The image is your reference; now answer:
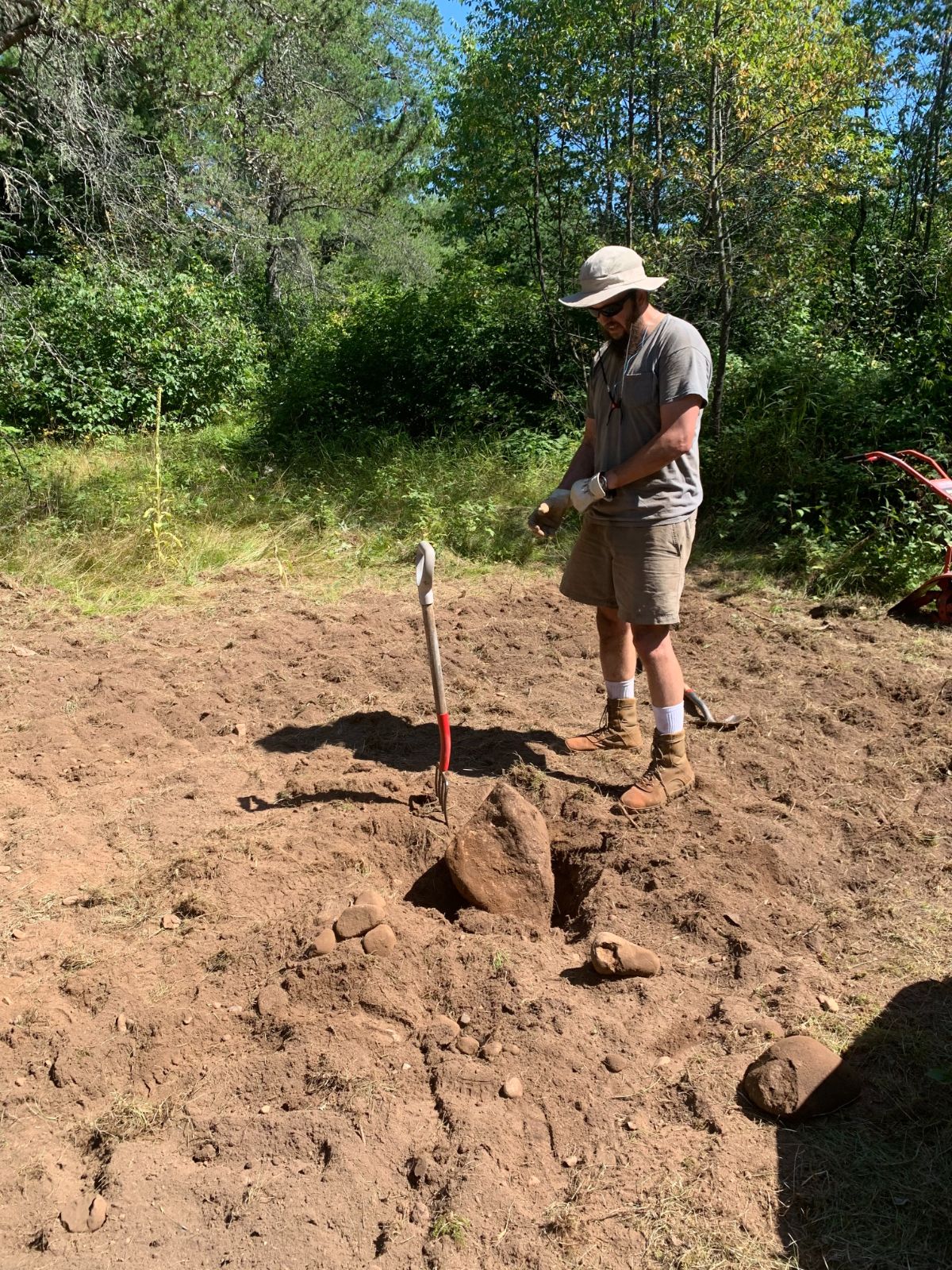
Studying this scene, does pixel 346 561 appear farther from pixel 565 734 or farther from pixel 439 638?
pixel 565 734

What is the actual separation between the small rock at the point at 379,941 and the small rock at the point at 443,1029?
0.26 meters

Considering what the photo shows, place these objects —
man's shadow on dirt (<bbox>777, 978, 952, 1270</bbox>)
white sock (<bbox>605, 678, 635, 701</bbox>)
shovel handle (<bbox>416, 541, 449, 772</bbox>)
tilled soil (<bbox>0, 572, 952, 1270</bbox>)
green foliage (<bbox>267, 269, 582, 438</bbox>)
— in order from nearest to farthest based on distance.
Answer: man's shadow on dirt (<bbox>777, 978, 952, 1270</bbox>)
tilled soil (<bbox>0, 572, 952, 1270</bbox>)
shovel handle (<bbox>416, 541, 449, 772</bbox>)
white sock (<bbox>605, 678, 635, 701</bbox>)
green foliage (<bbox>267, 269, 582, 438</bbox>)

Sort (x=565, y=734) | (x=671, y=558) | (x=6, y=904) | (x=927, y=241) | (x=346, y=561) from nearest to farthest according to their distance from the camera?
(x=6, y=904), (x=671, y=558), (x=565, y=734), (x=346, y=561), (x=927, y=241)

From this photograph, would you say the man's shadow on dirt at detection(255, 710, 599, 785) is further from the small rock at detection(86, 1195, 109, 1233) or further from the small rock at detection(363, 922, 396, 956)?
the small rock at detection(86, 1195, 109, 1233)

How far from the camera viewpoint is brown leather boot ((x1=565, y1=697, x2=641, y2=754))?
4.30m

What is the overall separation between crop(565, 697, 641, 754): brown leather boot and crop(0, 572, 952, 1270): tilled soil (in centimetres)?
9

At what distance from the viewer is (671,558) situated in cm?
372

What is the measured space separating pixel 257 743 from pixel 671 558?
2170 mm

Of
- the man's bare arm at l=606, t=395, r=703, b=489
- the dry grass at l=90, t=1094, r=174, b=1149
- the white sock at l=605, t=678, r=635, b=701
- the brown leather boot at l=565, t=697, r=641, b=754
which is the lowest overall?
the dry grass at l=90, t=1094, r=174, b=1149

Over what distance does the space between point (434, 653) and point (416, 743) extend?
3.72 feet

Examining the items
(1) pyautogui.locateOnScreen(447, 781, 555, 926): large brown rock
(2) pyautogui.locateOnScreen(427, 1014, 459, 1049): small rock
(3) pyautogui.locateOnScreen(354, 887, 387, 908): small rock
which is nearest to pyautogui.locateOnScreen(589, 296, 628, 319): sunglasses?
(1) pyautogui.locateOnScreen(447, 781, 555, 926): large brown rock

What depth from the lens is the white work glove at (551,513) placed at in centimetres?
395

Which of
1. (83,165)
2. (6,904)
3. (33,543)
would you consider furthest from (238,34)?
(6,904)

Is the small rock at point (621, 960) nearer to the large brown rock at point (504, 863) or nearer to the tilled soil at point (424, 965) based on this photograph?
the tilled soil at point (424, 965)
